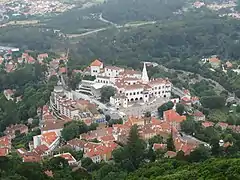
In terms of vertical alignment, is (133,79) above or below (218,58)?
above

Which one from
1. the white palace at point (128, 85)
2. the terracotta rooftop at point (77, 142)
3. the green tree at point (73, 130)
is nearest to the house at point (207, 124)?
the white palace at point (128, 85)

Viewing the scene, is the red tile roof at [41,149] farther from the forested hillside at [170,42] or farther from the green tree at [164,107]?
the forested hillside at [170,42]

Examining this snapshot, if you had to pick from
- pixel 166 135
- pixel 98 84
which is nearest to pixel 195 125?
pixel 166 135

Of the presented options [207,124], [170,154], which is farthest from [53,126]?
[207,124]

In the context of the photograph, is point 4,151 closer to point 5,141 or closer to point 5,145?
point 5,145

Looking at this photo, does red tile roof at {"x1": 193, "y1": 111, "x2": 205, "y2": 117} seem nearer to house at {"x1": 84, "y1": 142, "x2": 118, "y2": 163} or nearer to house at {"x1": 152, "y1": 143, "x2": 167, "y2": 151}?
house at {"x1": 152, "y1": 143, "x2": 167, "y2": 151}

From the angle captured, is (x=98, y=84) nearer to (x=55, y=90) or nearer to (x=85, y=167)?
(x=55, y=90)
